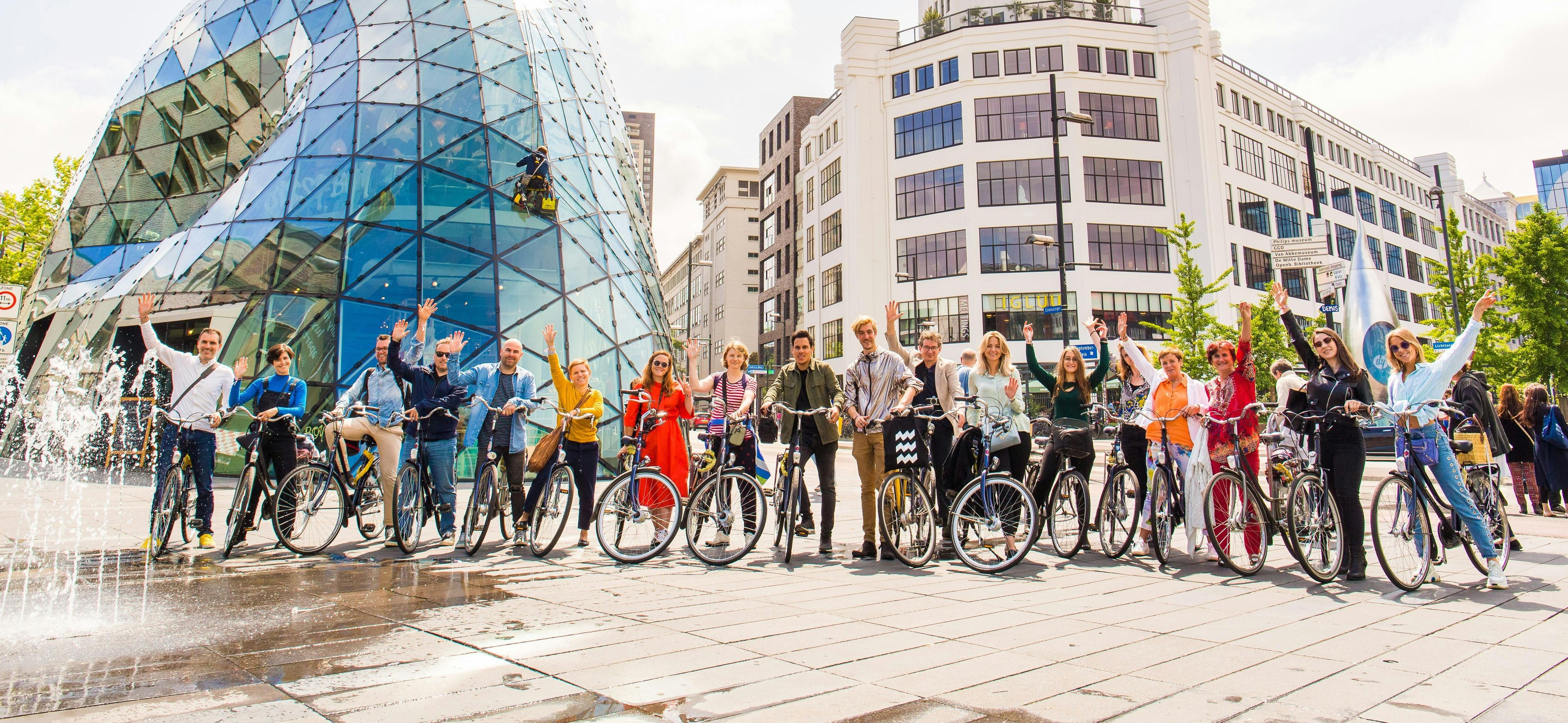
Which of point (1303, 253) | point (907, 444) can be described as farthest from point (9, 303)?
point (1303, 253)

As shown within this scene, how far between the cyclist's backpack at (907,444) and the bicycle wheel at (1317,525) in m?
2.50

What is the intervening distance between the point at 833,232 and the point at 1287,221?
26.3m

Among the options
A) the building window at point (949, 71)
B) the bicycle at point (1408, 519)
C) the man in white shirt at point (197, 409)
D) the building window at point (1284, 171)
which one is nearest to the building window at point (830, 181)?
the building window at point (949, 71)

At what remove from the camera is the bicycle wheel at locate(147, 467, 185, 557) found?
6.49 metres

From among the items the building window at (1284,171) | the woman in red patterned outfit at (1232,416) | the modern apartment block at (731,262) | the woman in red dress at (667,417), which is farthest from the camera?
the modern apartment block at (731,262)

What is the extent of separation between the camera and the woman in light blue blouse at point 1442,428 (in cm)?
527

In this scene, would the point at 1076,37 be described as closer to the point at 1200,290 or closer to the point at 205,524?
the point at 1200,290

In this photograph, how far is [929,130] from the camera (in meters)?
43.1

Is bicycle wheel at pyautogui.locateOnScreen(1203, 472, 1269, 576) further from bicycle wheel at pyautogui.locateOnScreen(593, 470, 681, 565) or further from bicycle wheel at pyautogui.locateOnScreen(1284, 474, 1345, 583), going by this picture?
bicycle wheel at pyautogui.locateOnScreen(593, 470, 681, 565)

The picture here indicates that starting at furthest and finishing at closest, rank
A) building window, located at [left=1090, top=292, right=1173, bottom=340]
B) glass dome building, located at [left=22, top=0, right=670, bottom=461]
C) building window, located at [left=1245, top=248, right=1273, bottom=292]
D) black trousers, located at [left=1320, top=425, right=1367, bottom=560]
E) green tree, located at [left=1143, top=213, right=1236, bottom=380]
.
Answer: building window, located at [left=1245, top=248, right=1273, bottom=292] < building window, located at [left=1090, top=292, right=1173, bottom=340] < green tree, located at [left=1143, top=213, right=1236, bottom=380] < glass dome building, located at [left=22, top=0, right=670, bottom=461] < black trousers, located at [left=1320, top=425, right=1367, bottom=560]

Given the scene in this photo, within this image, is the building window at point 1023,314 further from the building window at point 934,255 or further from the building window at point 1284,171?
the building window at point 1284,171

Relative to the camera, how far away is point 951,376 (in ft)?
22.3

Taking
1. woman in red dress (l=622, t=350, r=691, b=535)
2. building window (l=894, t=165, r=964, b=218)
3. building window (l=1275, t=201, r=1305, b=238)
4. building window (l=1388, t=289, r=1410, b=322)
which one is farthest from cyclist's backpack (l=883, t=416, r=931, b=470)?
building window (l=1388, t=289, r=1410, b=322)

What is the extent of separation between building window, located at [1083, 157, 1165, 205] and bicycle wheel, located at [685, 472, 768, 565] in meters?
38.1
